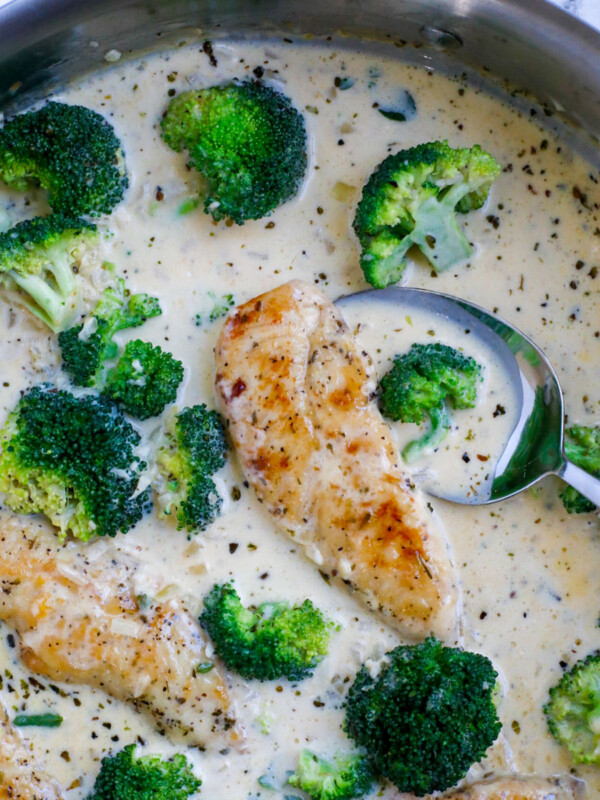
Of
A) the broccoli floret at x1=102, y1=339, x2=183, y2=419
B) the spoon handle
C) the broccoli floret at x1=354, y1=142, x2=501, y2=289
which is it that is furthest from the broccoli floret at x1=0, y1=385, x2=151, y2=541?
the spoon handle

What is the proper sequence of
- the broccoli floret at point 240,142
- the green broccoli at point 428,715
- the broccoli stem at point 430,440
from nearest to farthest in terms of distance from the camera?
the green broccoli at point 428,715 → the broccoli floret at point 240,142 → the broccoli stem at point 430,440

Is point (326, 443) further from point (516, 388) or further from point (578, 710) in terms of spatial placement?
point (578, 710)

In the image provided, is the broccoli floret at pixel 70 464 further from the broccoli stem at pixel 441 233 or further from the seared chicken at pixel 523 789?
the seared chicken at pixel 523 789

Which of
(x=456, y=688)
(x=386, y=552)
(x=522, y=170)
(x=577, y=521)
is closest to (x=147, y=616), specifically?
(x=386, y=552)

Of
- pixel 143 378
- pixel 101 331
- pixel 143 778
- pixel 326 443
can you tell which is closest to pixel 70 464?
pixel 143 378

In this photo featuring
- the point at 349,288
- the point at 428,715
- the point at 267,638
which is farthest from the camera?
the point at 349,288

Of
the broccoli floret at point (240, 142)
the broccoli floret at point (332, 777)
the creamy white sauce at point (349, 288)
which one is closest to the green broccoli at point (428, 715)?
the broccoli floret at point (332, 777)
